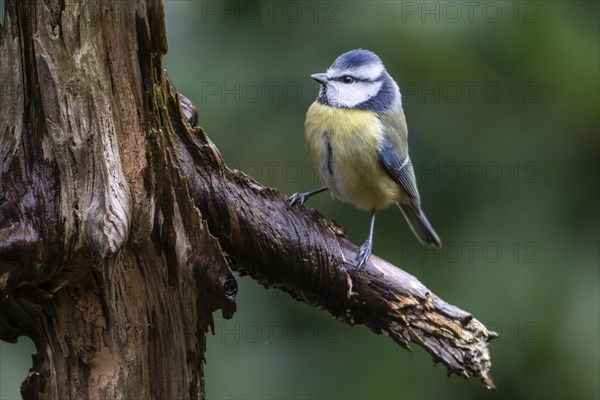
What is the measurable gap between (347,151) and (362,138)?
0.07 metres

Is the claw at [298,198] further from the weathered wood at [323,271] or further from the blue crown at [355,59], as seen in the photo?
the blue crown at [355,59]

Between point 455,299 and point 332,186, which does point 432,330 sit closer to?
point 455,299

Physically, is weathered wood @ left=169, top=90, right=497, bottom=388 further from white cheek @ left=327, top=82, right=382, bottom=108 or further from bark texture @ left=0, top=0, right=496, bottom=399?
white cheek @ left=327, top=82, right=382, bottom=108

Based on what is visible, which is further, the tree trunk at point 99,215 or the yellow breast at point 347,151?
the yellow breast at point 347,151

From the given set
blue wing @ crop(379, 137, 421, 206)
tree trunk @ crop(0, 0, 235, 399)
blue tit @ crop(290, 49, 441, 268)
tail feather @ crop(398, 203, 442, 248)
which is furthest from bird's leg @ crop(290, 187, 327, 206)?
tree trunk @ crop(0, 0, 235, 399)

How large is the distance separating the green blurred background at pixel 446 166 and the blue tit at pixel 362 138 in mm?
56

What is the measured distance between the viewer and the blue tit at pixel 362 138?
2637 mm

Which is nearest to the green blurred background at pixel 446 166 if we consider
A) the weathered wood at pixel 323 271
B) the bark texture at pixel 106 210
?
the weathered wood at pixel 323 271

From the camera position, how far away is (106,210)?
1.77m

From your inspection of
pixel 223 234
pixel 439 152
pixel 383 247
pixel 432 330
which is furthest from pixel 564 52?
pixel 223 234

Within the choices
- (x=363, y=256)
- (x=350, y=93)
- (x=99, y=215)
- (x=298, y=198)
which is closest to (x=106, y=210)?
(x=99, y=215)

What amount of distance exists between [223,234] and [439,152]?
3.20 ft

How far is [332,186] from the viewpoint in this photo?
2.66 meters

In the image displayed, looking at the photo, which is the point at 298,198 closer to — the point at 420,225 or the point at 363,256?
the point at 363,256
